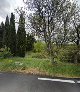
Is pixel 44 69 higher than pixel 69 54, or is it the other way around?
pixel 69 54

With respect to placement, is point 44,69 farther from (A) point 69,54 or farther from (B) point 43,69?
(A) point 69,54

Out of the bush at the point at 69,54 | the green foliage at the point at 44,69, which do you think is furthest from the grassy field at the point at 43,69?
the bush at the point at 69,54

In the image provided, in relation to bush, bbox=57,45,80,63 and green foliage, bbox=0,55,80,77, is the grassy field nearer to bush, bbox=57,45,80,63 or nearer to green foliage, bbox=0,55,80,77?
green foliage, bbox=0,55,80,77

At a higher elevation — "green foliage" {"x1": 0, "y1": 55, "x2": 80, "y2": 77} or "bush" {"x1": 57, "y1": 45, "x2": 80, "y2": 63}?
"bush" {"x1": 57, "y1": 45, "x2": 80, "y2": 63}

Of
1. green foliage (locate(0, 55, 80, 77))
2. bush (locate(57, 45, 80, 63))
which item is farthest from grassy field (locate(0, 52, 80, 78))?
bush (locate(57, 45, 80, 63))

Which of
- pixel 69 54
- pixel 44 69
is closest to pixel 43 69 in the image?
pixel 44 69

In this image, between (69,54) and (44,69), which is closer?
(44,69)

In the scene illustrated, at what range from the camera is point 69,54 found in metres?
24.5

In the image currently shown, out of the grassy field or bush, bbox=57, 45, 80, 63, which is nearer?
the grassy field

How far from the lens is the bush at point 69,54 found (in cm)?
1965

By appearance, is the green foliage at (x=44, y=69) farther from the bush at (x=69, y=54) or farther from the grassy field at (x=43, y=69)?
the bush at (x=69, y=54)

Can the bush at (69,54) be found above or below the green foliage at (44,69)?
above

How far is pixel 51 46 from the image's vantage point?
19.7 meters

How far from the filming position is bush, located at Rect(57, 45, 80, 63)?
64.5 ft
